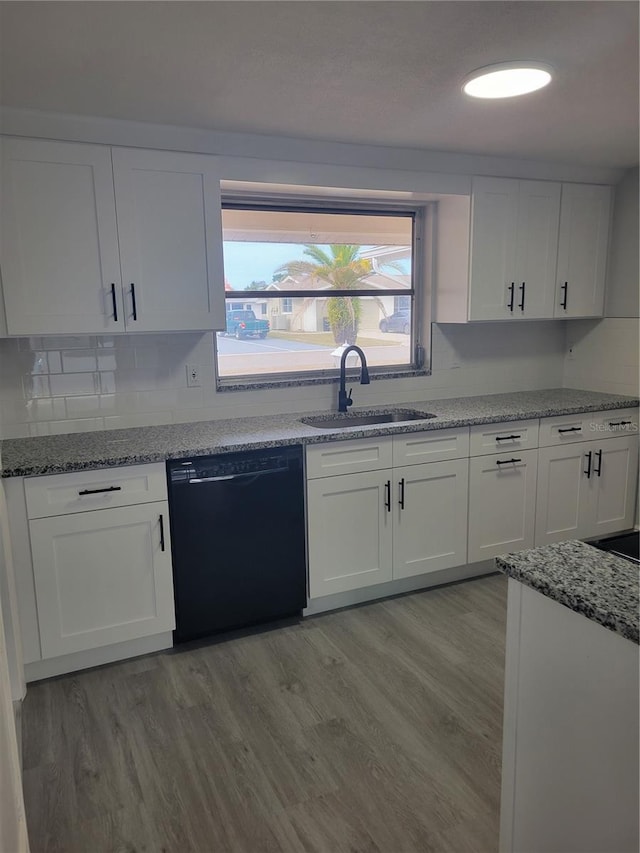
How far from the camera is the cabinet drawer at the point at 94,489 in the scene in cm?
238

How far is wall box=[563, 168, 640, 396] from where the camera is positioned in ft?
12.5

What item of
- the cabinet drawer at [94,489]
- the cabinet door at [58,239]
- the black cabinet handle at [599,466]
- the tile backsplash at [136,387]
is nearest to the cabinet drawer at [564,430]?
the black cabinet handle at [599,466]

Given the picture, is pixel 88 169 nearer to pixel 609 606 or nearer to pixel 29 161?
pixel 29 161

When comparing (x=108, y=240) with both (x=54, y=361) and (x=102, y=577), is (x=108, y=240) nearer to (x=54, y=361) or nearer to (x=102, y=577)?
(x=54, y=361)

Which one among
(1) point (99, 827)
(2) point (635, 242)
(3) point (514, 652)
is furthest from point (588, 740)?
(2) point (635, 242)

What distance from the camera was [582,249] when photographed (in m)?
3.81

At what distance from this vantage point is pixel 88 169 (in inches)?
100

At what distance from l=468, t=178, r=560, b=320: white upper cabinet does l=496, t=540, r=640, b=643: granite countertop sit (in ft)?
7.95

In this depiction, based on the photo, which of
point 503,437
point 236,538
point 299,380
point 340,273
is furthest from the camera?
point 340,273

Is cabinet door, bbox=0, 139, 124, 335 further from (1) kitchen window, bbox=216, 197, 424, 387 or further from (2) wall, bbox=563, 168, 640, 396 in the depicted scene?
(2) wall, bbox=563, 168, 640, 396

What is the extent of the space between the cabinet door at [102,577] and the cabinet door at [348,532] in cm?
71

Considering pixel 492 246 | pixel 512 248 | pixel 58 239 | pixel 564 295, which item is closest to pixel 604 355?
pixel 564 295

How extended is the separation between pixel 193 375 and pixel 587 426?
7.66 ft

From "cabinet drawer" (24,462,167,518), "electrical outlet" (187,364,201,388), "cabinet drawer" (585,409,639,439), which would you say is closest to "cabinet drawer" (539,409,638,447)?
"cabinet drawer" (585,409,639,439)
